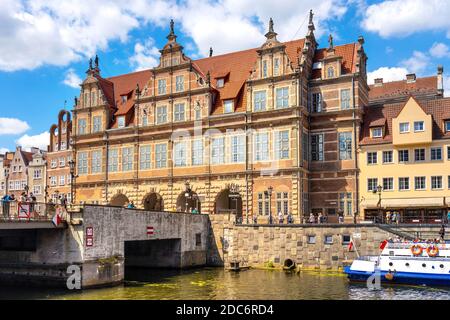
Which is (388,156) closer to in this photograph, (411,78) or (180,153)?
(180,153)

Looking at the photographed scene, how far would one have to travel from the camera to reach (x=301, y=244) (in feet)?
139

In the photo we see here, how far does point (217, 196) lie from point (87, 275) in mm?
19574

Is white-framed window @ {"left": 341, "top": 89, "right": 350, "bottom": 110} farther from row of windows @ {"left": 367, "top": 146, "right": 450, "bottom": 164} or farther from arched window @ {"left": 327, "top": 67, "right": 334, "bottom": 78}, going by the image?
row of windows @ {"left": 367, "top": 146, "right": 450, "bottom": 164}

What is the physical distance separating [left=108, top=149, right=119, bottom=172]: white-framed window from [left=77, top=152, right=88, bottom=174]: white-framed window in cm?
334

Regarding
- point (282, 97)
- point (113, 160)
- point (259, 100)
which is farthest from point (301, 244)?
point (113, 160)

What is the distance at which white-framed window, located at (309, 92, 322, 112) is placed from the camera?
Result: 4972 cm

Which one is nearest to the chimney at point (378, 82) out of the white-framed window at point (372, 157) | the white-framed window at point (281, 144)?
the white-framed window at point (372, 157)

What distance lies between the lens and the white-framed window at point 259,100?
4984 centimetres

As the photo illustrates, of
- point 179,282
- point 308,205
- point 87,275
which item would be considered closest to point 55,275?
point 87,275

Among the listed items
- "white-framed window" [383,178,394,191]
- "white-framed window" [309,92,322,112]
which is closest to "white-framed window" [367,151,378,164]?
"white-framed window" [383,178,394,191]

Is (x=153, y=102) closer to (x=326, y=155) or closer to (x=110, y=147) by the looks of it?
(x=110, y=147)

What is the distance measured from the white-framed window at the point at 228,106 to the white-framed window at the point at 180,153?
5269 mm

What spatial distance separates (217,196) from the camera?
167 ft

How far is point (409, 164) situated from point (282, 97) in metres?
12.4
